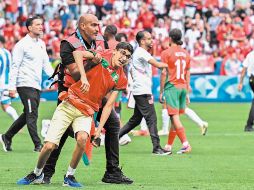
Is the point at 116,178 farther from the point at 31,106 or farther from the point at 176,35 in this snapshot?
the point at 176,35

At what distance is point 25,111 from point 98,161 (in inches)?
Answer: 72.8

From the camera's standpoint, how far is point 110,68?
34.2 ft

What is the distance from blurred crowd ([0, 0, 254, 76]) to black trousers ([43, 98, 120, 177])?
24.5 meters

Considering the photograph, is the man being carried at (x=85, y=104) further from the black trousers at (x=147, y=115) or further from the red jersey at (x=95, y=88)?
the black trousers at (x=147, y=115)

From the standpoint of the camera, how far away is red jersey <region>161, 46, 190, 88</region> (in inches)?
613

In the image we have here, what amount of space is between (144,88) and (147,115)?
54 centimetres

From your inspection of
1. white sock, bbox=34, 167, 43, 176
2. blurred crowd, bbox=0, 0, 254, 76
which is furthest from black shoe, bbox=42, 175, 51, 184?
blurred crowd, bbox=0, 0, 254, 76

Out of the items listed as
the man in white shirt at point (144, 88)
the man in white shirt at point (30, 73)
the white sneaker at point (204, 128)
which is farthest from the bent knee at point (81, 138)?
the white sneaker at point (204, 128)

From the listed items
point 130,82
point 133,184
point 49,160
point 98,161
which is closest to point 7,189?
point 49,160

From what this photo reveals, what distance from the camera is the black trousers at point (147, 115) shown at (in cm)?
1531

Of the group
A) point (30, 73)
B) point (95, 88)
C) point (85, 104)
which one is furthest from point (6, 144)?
point (95, 88)

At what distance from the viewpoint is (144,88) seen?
15758 mm

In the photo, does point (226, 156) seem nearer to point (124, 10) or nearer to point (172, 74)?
point (172, 74)

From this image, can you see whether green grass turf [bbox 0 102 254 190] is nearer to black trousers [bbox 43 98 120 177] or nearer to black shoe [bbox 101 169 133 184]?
black shoe [bbox 101 169 133 184]
